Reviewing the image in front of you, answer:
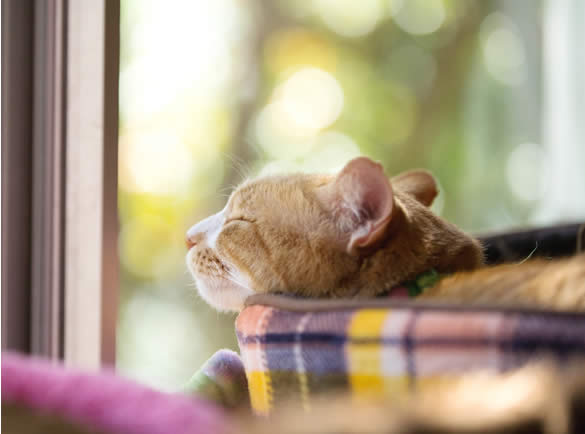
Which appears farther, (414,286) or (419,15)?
(419,15)

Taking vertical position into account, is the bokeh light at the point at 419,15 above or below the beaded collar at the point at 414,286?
above

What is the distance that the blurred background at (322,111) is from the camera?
84.7 inches

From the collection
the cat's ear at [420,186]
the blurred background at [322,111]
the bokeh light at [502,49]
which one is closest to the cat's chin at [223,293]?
the cat's ear at [420,186]

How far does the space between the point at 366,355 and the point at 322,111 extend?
6.66 ft

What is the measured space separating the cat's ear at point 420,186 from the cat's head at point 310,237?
0.55 feet

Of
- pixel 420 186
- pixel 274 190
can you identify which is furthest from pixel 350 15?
pixel 274 190

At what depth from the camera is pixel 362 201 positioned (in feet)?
2.61

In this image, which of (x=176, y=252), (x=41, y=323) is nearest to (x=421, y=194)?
(x=41, y=323)

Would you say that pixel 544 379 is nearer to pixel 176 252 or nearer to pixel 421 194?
pixel 421 194

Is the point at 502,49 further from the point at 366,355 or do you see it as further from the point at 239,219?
the point at 366,355

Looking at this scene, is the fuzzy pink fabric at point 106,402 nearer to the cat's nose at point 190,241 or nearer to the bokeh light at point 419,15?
the cat's nose at point 190,241

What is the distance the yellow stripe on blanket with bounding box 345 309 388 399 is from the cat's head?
0.82ft

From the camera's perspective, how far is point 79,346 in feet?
3.34

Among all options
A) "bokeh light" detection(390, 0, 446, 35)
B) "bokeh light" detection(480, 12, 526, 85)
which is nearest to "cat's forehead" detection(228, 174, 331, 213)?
"bokeh light" detection(390, 0, 446, 35)
